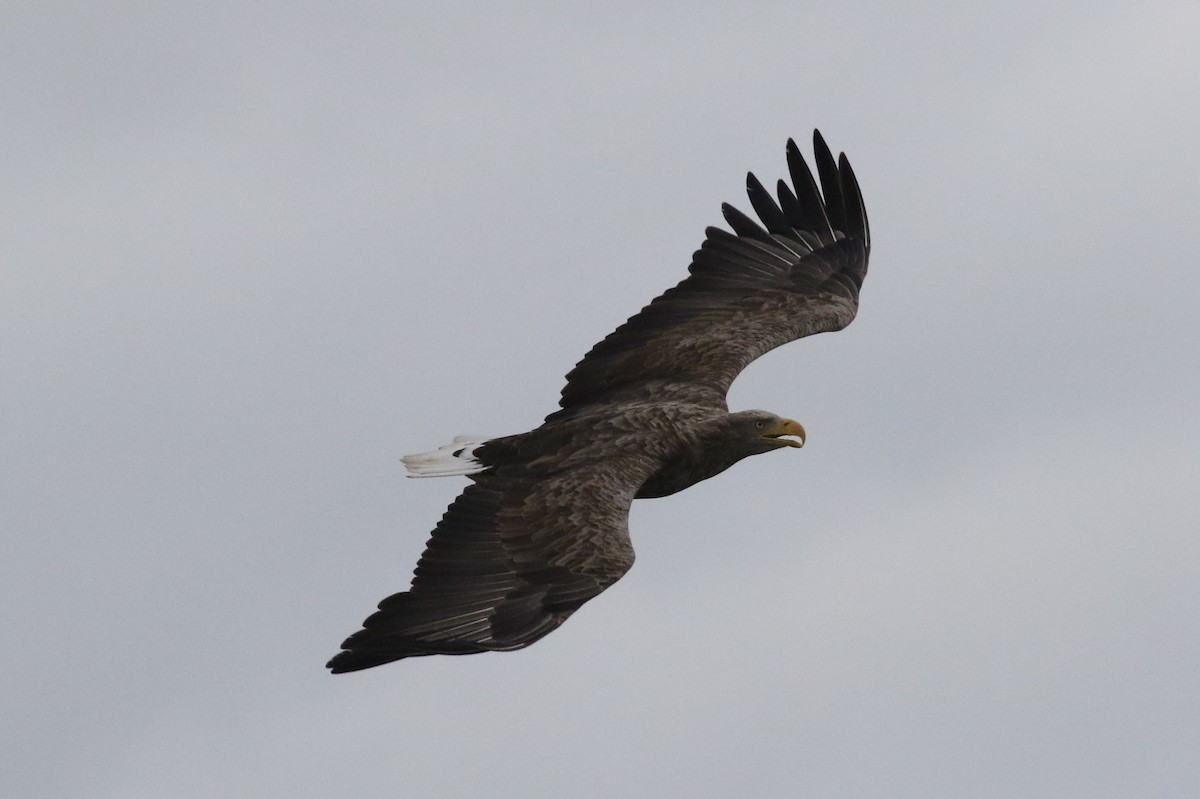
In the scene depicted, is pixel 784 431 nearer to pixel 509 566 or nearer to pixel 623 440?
pixel 623 440

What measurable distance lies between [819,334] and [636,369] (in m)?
1.89

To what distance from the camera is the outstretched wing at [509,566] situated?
14.3 metres

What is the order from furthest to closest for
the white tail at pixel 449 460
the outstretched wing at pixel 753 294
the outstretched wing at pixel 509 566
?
the outstretched wing at pixel 753 294 < the white tail at pixel 449 460 < the outstretched wing at pixel 509 566

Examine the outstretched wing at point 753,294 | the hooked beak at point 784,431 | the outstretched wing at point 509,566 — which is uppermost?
the outstretched wing at point 753,294

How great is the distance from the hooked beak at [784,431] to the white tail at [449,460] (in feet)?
7.40

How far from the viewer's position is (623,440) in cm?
1650

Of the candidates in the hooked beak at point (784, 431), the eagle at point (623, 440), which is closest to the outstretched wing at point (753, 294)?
the eagle at point (623, 440)

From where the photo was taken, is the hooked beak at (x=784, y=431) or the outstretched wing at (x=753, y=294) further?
the outstretched wing at (x=753, y=294)

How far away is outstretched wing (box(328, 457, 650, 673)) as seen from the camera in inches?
565

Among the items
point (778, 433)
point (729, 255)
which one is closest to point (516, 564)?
point (778, 433)

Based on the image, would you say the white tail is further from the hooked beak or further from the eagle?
the hooked beak

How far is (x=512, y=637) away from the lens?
47.3 ft

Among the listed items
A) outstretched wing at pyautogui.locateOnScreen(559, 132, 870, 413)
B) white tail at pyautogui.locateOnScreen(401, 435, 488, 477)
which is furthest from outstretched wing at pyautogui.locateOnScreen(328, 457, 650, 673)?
outstretched wing at pyautogui.locateOnScreen(559, 132, 870, 413)

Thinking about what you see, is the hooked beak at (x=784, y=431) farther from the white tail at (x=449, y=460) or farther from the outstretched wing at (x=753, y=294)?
the white tail at (x=449, y=460)
